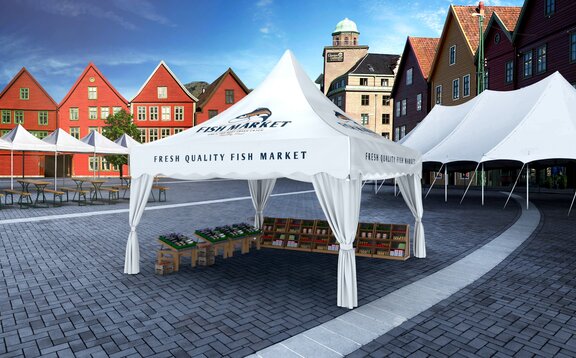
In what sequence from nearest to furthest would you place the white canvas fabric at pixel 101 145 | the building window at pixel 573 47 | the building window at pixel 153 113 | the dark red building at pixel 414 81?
1. the white canvas fabric at pixel 101 145
2. the building window at pixel 573 47
3. the dark red building at pixel 414 81
4. the building window at pixel 153 113

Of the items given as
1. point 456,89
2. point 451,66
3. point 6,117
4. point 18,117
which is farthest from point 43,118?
point 456,89

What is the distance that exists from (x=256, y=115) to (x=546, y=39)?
2773cm

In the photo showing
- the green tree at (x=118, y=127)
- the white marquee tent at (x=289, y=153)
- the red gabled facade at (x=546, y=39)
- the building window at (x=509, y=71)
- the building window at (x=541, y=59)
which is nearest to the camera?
the white marquee tent at (x=289, y=153)

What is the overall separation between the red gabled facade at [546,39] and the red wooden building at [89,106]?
43566mm

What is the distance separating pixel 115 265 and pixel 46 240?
147 inches

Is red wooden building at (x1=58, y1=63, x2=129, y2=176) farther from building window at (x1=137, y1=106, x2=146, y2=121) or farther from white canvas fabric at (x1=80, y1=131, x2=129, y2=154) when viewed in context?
white canvas fabric at (x1=80, y1=131, x2=129, y2=154)

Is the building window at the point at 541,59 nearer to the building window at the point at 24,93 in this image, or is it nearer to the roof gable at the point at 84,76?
the roof gable at the point at 84,76

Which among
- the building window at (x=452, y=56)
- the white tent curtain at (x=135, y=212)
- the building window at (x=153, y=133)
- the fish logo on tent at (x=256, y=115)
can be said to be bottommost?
the white tent curtain at (x=135, y=212)

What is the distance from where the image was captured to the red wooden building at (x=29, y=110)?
47.2 meters

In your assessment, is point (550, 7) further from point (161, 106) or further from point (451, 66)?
point (161, 106)

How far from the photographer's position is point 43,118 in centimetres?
4869

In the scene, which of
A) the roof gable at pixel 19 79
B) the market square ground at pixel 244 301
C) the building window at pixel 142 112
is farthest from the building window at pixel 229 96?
the market square ground at pixel 244 301

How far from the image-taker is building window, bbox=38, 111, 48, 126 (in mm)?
48594

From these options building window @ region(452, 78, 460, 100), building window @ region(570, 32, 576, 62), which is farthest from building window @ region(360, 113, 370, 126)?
building window @ region(570, 32, 576, 62)
